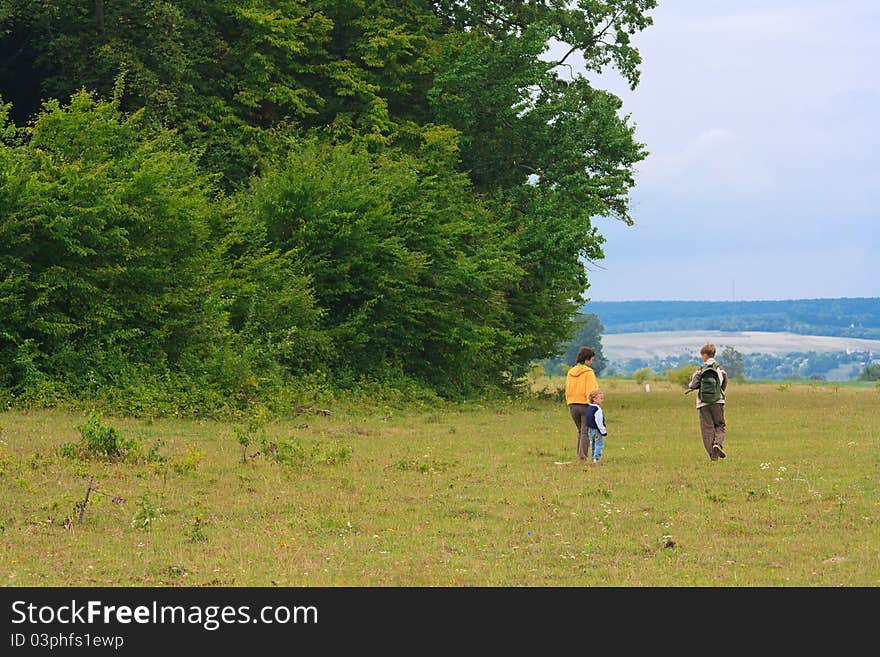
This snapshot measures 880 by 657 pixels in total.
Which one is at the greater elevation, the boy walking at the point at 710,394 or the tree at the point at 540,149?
the tree at the point at 540,149

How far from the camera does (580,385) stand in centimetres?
1833

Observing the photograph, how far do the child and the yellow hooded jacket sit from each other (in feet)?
0.49

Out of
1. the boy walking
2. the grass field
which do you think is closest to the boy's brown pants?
the boy walking

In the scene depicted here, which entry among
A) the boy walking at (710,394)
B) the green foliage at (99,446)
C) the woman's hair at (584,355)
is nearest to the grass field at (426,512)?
the green foliage at (99,446)

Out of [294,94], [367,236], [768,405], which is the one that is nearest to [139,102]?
[294,94]

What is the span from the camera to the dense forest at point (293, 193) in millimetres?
25625

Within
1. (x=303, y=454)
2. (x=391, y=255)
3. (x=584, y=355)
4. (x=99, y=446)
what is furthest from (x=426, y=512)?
(x=391, y=255)

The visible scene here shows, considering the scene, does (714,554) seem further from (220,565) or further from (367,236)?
(367,236)

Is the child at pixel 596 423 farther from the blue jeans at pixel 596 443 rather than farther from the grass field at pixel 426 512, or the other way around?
the grass field at pixel 426 512

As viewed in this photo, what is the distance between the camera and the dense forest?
25625mm

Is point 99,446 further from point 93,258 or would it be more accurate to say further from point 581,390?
point 93,258

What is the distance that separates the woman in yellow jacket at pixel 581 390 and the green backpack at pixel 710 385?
1.66 m

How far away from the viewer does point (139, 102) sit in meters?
35.0

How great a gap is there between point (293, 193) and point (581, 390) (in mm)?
16143
